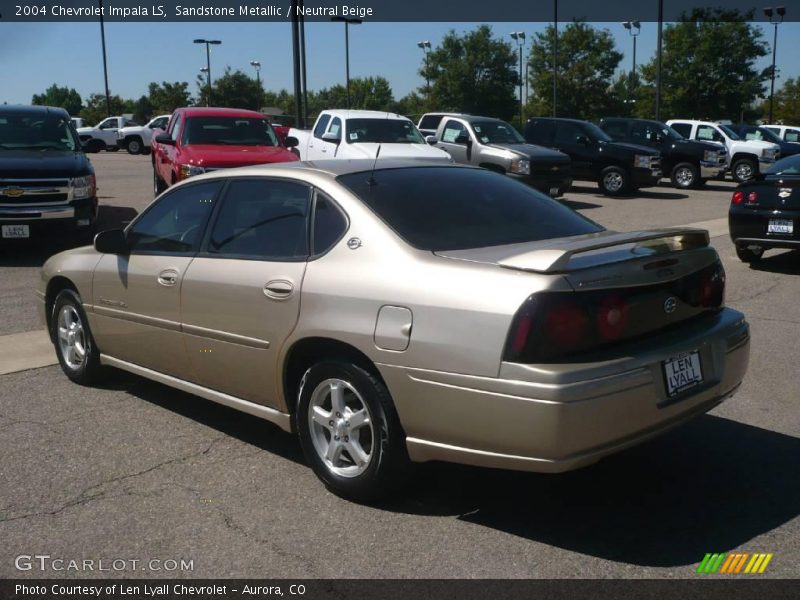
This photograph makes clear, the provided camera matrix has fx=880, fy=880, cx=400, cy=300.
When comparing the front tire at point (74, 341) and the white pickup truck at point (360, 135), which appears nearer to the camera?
the front tire at point (74, 341)

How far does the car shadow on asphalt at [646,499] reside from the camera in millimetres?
3713

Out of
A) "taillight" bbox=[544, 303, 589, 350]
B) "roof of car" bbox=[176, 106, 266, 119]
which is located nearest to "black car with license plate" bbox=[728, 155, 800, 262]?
"taillight" bbox=[544, 303, 589, 350]

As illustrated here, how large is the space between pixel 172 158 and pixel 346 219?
1108cm

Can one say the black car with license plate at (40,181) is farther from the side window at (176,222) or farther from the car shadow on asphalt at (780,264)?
the car shadow on asphalt at (780,264)

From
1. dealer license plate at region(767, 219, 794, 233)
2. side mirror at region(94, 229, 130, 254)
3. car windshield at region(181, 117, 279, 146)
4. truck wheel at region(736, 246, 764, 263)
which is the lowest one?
truck wheel at region(736, 246, 764, 263)

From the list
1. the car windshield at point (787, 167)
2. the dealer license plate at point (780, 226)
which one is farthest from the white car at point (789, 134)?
the dealer license plate at point (780, 226)

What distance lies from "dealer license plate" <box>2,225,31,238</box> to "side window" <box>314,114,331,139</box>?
7339 millimetres

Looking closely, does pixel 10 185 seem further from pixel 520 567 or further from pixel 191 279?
pixel 520 567

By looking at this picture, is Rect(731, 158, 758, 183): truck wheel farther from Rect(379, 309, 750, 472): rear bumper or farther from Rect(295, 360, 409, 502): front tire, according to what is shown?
Rect(295, 360, 409, 502): front tire

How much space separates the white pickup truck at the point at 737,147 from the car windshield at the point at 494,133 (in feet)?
29.5

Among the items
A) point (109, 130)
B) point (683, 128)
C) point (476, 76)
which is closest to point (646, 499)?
point (683, 128)

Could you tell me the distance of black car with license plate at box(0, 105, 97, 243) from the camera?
11.4m

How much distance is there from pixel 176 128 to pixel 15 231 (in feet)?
15.5

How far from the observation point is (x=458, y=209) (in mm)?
4473
